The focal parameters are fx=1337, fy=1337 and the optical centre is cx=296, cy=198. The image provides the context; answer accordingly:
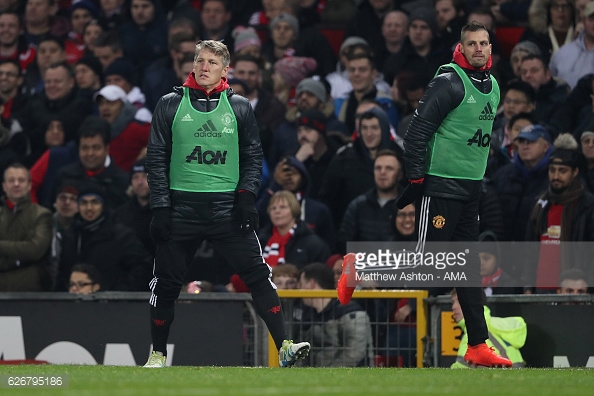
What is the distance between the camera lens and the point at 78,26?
60.4 feet

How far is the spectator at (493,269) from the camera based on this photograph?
12.3 meters

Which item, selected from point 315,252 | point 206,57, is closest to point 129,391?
point 206,57

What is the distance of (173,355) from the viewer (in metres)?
12.0

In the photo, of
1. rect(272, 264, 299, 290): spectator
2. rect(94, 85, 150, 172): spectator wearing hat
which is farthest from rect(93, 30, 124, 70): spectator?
rect(272, 264, 299, 290): spectator

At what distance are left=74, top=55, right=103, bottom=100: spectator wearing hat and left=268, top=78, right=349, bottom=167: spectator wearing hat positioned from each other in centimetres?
301

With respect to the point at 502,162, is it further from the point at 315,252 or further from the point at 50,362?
the point at 50,362

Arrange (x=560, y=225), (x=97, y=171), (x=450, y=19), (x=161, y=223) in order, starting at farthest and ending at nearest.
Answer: (x=450, y=19), (x=97, y=171), (x=560, y=225), (x=161, y=223)

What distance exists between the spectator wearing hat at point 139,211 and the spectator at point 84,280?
98 cm

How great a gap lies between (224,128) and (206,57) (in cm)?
53

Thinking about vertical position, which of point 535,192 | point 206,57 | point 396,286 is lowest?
point 396,286

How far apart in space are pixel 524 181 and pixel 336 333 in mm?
2701

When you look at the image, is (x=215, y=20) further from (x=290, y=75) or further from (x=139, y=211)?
(x=139, y=211)

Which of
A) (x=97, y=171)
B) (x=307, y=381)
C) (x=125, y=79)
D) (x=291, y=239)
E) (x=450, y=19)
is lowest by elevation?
(x=307, y=381)

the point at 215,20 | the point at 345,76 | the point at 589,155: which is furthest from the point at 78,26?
the point at 589,155
